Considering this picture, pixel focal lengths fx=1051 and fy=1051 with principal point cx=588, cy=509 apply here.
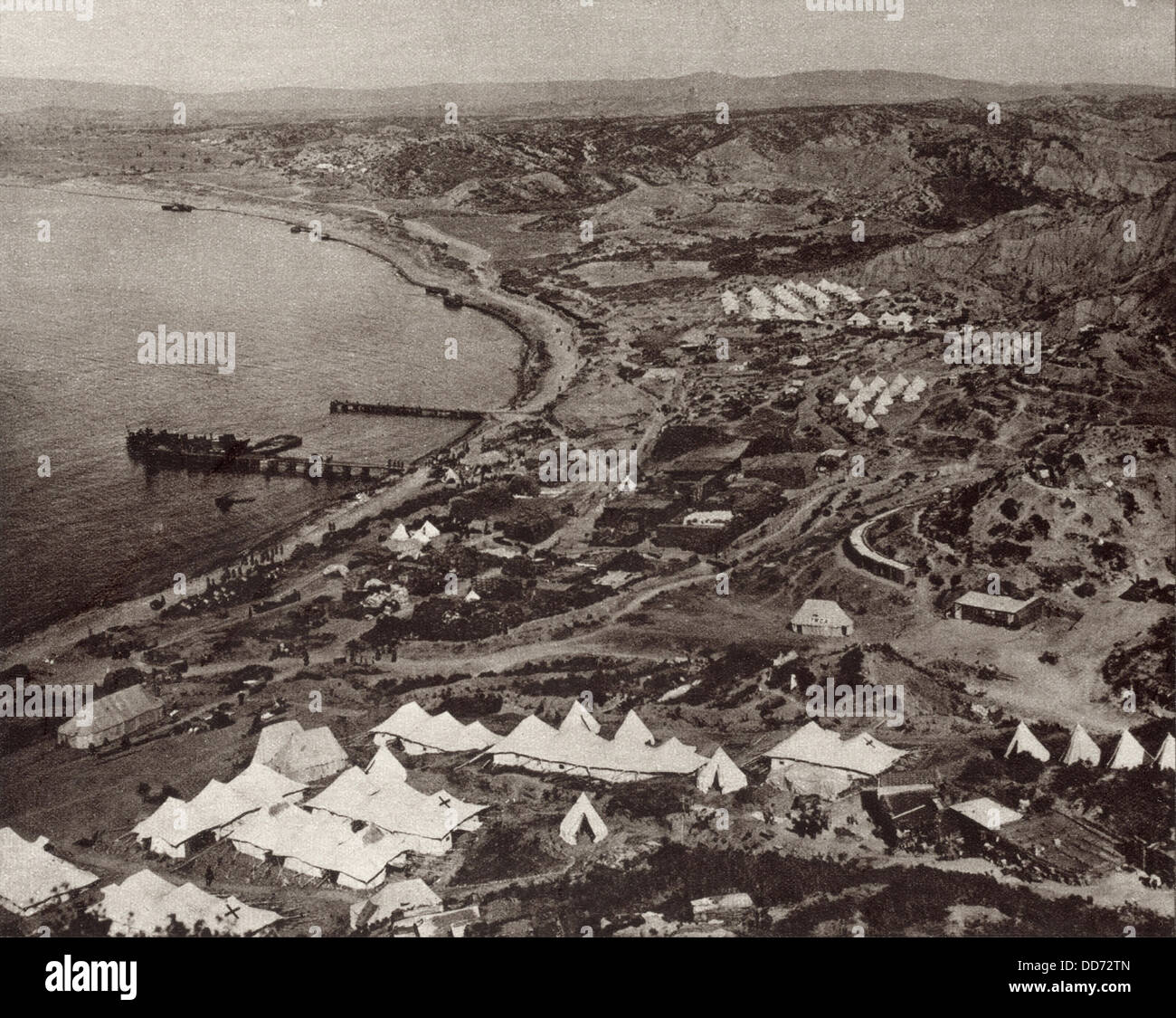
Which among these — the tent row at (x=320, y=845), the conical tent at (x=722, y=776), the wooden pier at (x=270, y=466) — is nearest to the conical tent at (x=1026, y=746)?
the conical tent at (x=722, y=776)

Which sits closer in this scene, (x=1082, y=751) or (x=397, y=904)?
(x=397, y=904)

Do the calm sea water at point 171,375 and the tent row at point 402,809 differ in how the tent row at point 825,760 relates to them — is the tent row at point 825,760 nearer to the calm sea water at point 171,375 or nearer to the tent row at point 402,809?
the tent row at point 402,809

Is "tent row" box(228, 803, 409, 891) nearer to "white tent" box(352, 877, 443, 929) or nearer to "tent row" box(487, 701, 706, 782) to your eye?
"white tent" box(352, 877, 443, 929)

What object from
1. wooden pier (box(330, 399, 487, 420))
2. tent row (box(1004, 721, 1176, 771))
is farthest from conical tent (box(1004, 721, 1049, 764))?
wooden pier (box(330, 399, 487, 420))

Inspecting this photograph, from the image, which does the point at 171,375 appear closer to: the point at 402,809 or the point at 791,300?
the point at 791,300

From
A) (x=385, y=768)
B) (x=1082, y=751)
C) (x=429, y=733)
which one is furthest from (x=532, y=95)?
(x=1082, y=751)
